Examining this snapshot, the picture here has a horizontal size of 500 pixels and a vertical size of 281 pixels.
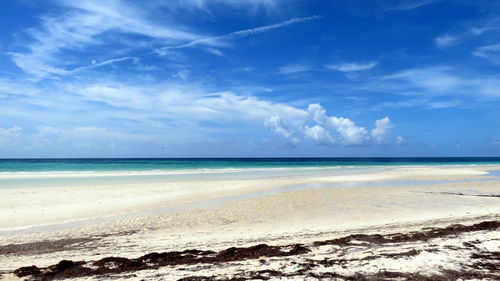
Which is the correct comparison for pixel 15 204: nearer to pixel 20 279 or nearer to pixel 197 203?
pixel 197 203

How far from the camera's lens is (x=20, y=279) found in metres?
6.43

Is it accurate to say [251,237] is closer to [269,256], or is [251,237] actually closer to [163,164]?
[269,256]

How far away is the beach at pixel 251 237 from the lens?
21.3ft

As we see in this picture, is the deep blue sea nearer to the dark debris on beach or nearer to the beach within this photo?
the beach

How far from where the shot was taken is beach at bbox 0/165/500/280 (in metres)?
6.50

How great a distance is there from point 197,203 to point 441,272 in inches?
509

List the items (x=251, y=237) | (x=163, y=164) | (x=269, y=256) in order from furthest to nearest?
(x=163, y=164) → (x=251, y=237) → (x=269, y=256)

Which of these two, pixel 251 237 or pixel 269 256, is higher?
pixel 269 256

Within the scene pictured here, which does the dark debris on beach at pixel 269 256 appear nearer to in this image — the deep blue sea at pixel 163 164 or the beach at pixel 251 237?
the beach at pixel 251 237

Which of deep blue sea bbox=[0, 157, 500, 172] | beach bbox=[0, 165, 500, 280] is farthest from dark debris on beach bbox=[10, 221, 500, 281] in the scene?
deep blue sea bbox=[0, 157, 500, 172]

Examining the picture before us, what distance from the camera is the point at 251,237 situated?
→ 996 centimetres

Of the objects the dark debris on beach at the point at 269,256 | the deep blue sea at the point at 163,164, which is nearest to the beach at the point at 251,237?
the dark debris on beach at the point at 269,256

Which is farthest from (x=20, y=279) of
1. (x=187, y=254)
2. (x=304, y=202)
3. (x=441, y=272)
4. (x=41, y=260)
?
(x=304, y=202)

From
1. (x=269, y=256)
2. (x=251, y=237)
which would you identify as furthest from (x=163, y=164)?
(x=269, y=256)
